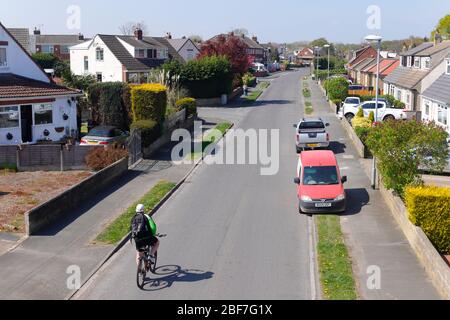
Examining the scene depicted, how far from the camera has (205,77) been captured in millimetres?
58375

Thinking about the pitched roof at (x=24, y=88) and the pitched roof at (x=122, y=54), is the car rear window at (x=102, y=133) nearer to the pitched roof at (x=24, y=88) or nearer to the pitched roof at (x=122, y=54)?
the pitched roof at (x=24, y=88)

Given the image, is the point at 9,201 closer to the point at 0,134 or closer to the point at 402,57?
the point at 0,134

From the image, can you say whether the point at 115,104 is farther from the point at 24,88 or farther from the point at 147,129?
the point at 147,129

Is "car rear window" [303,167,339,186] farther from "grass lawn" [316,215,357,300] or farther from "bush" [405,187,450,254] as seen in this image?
"bush" [405,187,450,254]

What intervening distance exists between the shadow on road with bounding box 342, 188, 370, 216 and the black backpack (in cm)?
879

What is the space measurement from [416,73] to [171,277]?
4033cm

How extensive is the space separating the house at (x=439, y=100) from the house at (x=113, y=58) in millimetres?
30256

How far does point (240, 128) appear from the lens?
4253 cm

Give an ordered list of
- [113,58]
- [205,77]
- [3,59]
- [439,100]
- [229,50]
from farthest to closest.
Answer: [229,50] → [113,58] → [205,77] → [439,100] → [3,59]

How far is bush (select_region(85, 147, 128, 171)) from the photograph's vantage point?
27.7m

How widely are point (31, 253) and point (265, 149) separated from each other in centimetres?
1912

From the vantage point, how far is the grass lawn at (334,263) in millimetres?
13766

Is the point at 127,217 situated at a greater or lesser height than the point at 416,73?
lesser

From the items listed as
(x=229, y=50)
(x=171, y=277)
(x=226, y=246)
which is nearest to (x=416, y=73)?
(x=229, y=50)
